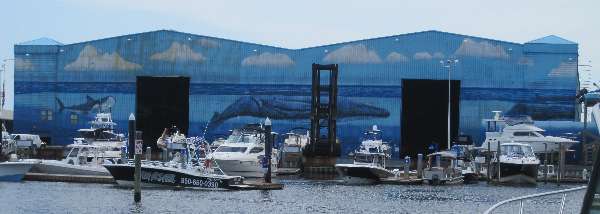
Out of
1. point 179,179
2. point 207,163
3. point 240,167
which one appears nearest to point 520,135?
point 240,167

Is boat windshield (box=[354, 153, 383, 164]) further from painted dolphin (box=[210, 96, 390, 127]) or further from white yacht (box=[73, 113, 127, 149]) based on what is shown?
white yacht (box=[73, 113, 127, 149])

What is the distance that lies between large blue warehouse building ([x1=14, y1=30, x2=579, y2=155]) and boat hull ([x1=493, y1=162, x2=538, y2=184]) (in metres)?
14.3

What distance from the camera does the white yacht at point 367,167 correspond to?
206 feet

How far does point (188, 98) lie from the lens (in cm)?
8119

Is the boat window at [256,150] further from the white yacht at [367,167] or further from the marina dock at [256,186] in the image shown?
the marina dock at [256,186]

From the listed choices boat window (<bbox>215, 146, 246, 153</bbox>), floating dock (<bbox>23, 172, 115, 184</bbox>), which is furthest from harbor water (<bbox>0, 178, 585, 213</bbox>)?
boat window (<bbox>215, 146, 246, 153</bbox>)

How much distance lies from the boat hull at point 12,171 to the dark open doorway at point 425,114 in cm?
3174

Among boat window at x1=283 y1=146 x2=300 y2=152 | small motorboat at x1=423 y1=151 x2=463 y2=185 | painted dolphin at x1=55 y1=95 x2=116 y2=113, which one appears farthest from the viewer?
painted dolphin at x1=55 y1=95 x2=116 y2=113

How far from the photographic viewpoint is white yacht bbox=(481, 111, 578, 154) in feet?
243

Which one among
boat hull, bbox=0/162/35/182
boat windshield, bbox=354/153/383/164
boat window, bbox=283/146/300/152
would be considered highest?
boat window, bbox=283/146/300/152

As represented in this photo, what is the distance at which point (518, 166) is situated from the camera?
63.2 m

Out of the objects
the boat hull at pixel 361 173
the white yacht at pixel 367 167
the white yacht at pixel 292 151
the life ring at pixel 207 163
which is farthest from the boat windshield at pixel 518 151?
the life ring at pixel 207 163

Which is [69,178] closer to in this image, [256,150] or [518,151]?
[256,150]

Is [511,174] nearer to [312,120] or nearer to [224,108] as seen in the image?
[312,120]
